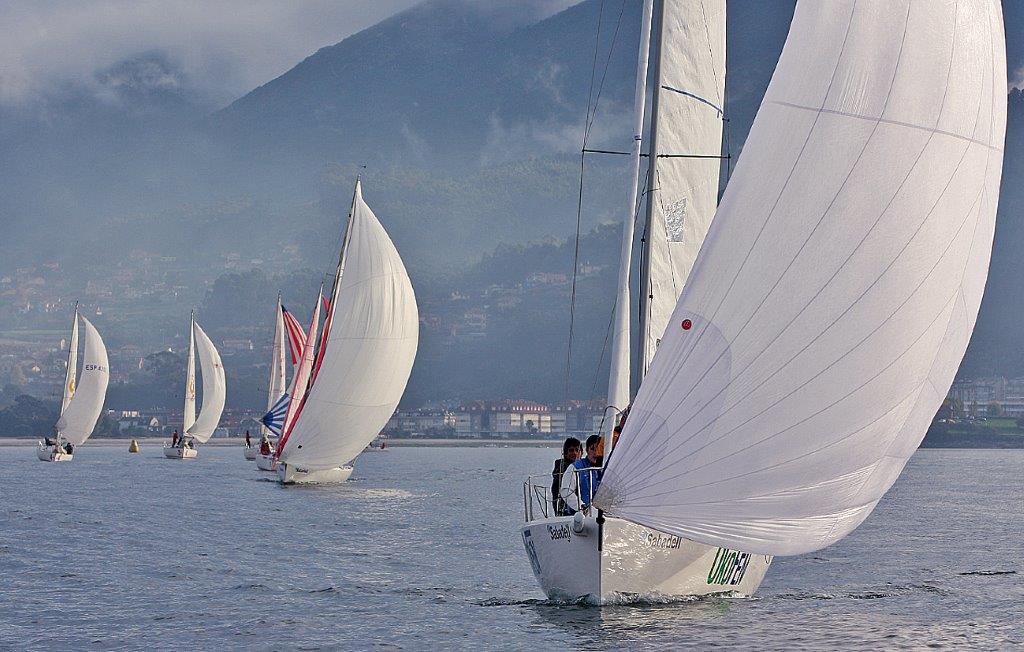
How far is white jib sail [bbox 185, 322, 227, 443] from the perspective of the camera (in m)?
104

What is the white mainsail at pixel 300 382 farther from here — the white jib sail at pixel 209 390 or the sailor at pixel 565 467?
the white jib sail at pixel 209 390

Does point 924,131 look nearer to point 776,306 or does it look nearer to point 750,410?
point 776,306

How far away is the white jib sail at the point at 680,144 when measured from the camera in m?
21.7

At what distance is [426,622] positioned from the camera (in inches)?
819

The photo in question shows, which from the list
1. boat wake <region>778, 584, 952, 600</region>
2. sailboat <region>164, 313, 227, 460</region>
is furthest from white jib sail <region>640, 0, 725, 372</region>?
sailboat <region>164, 313, 227, 460</region>

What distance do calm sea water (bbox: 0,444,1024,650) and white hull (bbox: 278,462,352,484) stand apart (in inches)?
268

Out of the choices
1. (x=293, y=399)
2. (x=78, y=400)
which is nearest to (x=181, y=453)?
(x=78, y=400)

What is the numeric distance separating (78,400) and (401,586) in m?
75.6

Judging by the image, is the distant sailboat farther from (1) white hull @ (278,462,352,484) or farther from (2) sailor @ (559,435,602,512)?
(2) sailor @ (559,435,602,512)

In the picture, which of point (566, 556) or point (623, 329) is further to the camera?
point (623, 329)

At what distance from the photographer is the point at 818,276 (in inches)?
619

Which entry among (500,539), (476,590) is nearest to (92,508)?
(500,539)

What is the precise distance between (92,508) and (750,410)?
3445 centimetres

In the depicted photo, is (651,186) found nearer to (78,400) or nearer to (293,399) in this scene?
(293,399)
